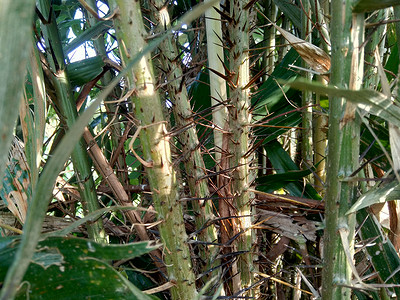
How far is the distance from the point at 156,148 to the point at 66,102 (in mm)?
158

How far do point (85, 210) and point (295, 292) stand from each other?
360 mm

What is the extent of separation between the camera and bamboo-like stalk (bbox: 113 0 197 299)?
29 cm

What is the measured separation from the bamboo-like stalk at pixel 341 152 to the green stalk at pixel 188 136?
0.43 ft

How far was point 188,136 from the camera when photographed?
16.7 inches

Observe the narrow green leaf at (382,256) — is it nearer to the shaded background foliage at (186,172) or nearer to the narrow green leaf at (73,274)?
the shaded background foliage at (186,172)

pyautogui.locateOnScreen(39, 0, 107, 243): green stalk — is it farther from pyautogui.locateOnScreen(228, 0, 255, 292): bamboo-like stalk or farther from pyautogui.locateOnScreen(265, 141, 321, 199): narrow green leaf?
pyautogui.locateOnScreen(265, 141, 321, 199): narrow green leaf

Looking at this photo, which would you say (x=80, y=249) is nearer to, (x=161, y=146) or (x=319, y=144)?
(x=161, y=146)

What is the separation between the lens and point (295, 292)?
643mm

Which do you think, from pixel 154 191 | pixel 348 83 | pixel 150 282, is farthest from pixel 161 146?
pixel 150 282

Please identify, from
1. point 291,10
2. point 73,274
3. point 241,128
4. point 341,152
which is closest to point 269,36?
point 291,10

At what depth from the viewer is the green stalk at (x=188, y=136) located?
1.30 feet

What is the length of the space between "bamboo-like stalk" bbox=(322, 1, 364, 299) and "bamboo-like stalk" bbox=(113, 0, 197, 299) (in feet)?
0.39

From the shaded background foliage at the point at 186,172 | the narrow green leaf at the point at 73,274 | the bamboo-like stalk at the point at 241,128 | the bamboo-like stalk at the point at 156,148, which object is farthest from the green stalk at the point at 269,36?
the narrow green leaf at the point at 73,274

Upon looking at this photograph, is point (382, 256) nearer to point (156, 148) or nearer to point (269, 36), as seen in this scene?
point (156, 148)
